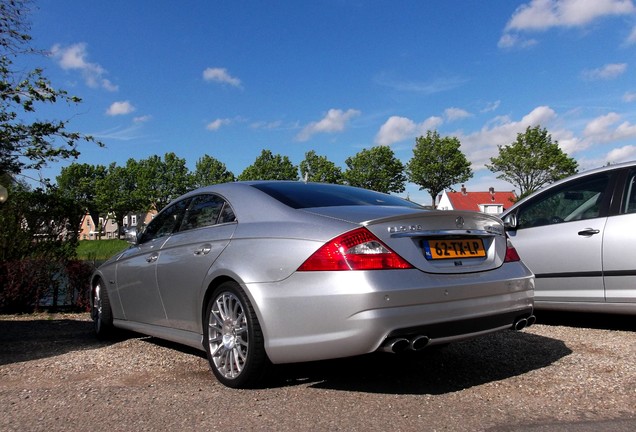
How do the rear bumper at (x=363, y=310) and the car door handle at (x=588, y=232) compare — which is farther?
the car door handle at (x=588, y=232)

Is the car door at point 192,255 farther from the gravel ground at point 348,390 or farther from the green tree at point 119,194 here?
the green tree at point 119,194

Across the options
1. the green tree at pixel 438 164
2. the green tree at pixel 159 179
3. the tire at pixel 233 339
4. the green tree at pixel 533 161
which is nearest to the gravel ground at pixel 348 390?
the tire at pixel 233 339

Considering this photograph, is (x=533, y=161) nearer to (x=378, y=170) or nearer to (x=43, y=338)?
(x=378, y=170)

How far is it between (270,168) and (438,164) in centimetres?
2673

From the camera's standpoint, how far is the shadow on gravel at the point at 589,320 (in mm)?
5918

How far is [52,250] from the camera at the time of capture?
30.5ft

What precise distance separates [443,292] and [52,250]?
794cm

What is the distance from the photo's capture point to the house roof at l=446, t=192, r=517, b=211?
74.0 m

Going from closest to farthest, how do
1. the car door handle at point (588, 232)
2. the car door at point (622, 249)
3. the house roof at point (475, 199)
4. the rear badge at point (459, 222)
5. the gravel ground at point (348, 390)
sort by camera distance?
the gravel ground at point (348, 390) < the rear badge at point (459, 222) < the car door at point (622, 249) < the car door handle at point (588, 232) < the house roof at point (475, 199)

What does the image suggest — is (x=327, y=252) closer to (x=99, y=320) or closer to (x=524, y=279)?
(x=524, y=279)

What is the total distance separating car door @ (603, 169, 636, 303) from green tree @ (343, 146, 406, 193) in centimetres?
6596

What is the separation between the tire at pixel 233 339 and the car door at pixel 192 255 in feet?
0.64

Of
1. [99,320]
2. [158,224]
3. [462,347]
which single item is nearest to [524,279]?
[462,347]

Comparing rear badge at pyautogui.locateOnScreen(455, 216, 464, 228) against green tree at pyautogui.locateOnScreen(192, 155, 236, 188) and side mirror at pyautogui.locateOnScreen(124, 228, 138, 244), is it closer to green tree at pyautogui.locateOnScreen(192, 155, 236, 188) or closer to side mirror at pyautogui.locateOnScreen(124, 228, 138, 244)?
side mirror at pyautogui.locateOnScreen(124, 228, 138, 244)
